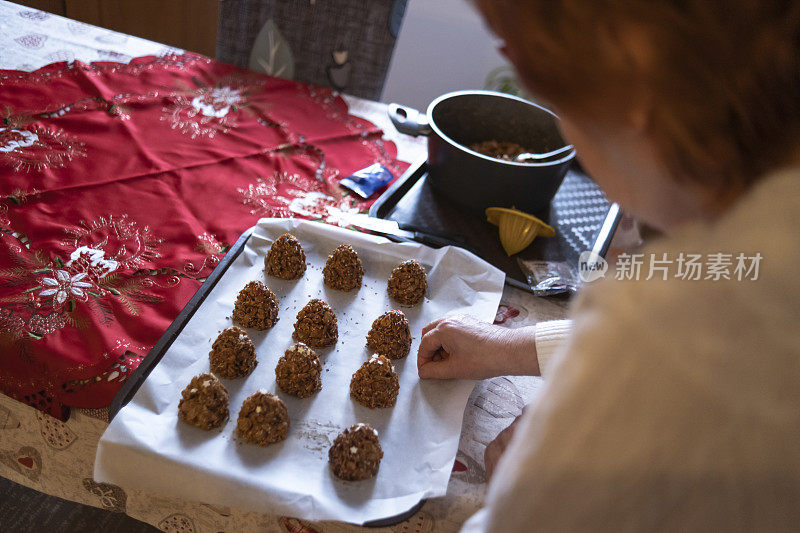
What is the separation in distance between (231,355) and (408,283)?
0.37 meters

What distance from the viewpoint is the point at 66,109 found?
4.89 ft

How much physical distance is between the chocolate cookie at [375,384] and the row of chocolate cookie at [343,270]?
0.22 meters

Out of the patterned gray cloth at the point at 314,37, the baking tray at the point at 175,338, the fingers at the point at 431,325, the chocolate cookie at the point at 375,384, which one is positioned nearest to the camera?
the baking tray at the point at 175,338

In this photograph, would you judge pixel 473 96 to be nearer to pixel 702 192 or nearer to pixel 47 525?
pixel 702 192

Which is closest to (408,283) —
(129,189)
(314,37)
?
(129,189)

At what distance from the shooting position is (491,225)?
139cm

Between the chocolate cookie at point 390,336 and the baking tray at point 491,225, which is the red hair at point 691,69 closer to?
the chocolate cookie at point 390,336

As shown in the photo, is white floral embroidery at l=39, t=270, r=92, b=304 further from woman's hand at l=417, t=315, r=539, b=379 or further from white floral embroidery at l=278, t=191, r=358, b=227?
woman's hand at l=417, t=315, r=539, b=379

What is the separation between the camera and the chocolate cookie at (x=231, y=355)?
96 cm

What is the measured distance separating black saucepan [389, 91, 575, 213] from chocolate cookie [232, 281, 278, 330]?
0.53 m

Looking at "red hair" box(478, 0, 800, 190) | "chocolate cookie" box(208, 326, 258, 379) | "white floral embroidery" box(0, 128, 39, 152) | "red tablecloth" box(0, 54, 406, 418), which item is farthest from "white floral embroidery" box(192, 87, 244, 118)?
"red hair" box(478, 0, 800, 190)

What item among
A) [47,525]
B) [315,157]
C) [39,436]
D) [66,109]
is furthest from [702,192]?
[47,525]

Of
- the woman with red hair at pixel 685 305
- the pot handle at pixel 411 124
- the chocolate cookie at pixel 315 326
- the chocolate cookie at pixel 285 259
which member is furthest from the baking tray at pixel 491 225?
the woman with red hair at pixel 685 305

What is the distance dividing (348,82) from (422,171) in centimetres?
59
